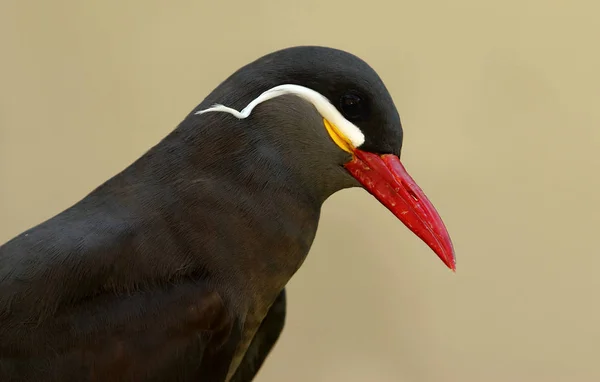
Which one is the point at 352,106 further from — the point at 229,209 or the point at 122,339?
the point at 122,339

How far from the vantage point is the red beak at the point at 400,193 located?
686 mm

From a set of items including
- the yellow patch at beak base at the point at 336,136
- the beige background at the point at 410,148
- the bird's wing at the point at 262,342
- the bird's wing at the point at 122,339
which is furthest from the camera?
the beige background at the point at 410,148

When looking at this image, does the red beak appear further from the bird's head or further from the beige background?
the beige background

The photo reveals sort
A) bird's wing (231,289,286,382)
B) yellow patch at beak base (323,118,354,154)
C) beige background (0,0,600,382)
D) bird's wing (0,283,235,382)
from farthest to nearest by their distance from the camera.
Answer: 1. beige background (0,0,600,382)
2. bird's wing (231,289,286,382)
3. yellow patch at beak base (323,118,354,154)
4. bird's wing (0,283,235,382)

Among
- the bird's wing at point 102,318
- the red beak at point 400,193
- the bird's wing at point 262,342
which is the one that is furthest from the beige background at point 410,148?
the bird's wing at point 102,318

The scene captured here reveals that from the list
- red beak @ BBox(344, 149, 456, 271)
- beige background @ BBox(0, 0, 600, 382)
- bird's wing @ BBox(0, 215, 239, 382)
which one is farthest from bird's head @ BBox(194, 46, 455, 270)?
beige background @ BBox(0, 0, 600, 382)

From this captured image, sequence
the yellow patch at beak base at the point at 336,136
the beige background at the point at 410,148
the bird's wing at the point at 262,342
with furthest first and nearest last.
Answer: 1. the beige background at the point at 410,148
2. the bird's wing at the point at 262,342
3. the yellow patch at beak base at the point at 336,136

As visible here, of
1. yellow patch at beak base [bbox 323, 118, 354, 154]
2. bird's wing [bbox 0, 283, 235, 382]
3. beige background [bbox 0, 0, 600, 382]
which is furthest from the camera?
beige background [bbox 0, 0, 600, 382]

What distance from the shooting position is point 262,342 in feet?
2.79

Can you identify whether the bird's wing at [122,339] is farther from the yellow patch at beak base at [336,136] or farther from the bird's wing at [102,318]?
the yellow patch at beak base at [336,136]

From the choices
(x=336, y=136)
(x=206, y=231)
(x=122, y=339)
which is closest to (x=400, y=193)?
(x=336, y=136)

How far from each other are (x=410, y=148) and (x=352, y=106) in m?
0.45

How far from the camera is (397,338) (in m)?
1.13

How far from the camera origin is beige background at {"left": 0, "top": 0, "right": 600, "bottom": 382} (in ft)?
3.54
